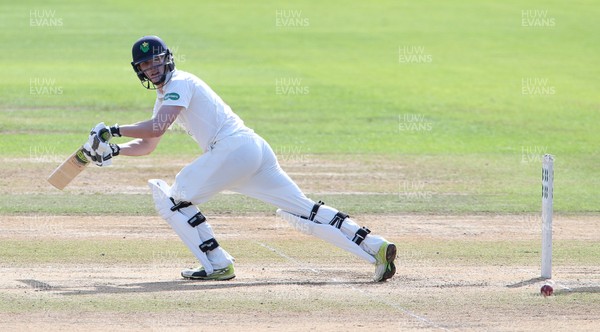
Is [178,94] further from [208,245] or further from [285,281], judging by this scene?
[285,281]

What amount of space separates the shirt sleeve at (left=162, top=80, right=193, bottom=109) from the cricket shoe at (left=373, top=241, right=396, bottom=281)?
7.75 feet

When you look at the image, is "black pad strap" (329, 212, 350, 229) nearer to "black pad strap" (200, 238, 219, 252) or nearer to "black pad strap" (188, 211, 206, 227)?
"black pad strap" (200, 238, 219, 252)

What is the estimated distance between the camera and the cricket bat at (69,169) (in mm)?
11688

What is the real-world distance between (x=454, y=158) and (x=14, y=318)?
44.1 feet

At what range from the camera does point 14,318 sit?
9719mm

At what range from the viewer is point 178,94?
36.1 ft

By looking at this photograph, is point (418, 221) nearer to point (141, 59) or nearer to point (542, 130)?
point (141, 59)

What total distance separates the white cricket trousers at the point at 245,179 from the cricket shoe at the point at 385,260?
74 mm

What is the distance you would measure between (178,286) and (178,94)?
6.01 ft

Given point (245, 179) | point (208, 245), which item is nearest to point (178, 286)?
point (208, 245)

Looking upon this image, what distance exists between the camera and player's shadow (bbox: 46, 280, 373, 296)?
35.6 feet

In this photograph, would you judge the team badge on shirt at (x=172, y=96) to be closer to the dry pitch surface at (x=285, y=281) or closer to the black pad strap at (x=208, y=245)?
the black pad strap at (x=208, y=245)

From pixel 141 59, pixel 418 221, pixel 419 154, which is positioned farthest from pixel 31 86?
pixel 141 59

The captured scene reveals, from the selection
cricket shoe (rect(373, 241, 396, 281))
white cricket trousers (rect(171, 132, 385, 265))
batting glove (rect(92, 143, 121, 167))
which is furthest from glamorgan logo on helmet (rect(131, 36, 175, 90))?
cricket shoe (rect(373, 241, 396, 281))
